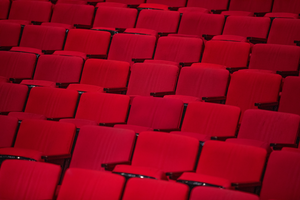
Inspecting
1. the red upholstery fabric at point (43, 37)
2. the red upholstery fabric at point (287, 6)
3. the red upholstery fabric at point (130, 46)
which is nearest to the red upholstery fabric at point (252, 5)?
the red upholstery fabric at point (287, 6)

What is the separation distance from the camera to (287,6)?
0.85m

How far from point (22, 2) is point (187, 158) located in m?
0.64

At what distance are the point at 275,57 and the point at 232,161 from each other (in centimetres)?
30

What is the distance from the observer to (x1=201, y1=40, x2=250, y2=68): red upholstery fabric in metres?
0.69

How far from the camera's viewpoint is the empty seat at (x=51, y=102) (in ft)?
1.95

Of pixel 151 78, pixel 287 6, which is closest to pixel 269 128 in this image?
pixel 151 78

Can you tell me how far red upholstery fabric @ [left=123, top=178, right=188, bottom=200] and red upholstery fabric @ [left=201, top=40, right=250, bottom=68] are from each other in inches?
15.1

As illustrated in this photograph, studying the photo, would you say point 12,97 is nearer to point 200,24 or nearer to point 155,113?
point 155,113

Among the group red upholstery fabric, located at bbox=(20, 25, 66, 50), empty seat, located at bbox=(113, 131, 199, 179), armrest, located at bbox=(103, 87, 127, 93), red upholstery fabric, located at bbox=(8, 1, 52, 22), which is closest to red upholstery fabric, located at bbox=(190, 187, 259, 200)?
empty seat, located at bbox=(113, 131, 199, 179)

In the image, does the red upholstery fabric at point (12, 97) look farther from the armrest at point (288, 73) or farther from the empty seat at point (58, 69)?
the armrest at point (288, 73)

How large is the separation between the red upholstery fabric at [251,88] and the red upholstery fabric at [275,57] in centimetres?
7

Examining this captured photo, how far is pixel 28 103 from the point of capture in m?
0.62

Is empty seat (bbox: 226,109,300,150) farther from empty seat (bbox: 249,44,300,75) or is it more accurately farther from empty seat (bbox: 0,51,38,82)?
empty seat (bbox: 0,51,38,82)

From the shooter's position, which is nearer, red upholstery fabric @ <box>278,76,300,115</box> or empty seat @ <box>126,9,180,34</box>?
red upholstery fabric @ <box>278,76,300,115</box>
